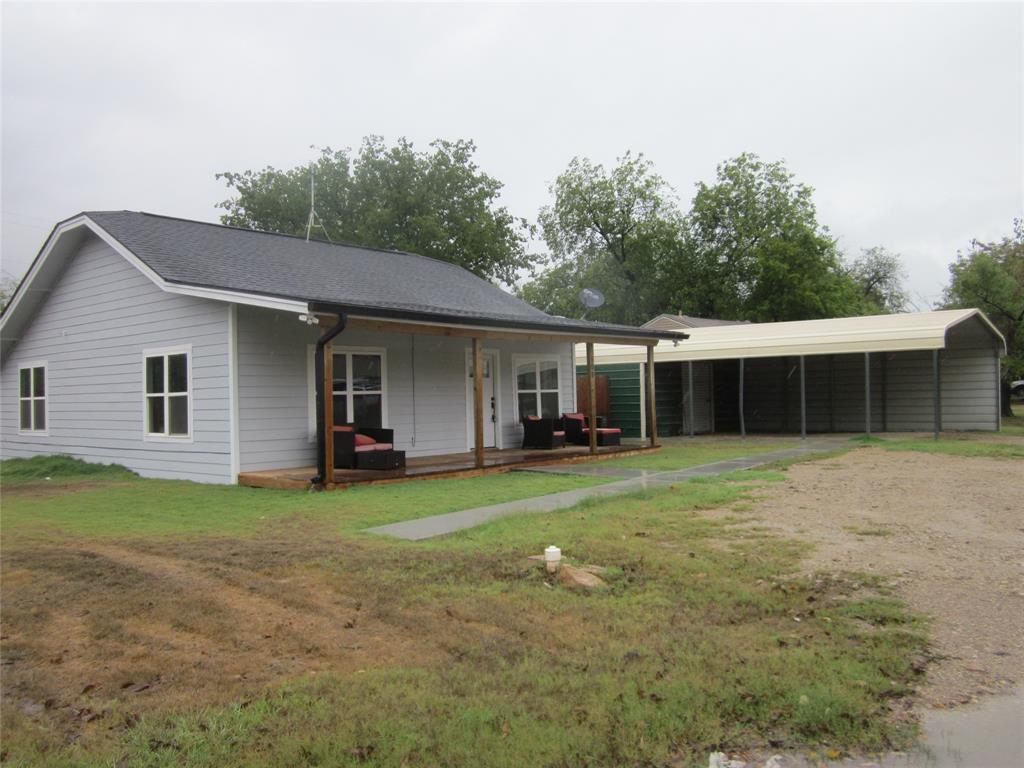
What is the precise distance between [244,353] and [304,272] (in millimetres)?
3068

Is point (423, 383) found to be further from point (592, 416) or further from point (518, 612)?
point (518, 612)

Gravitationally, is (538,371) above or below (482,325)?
below

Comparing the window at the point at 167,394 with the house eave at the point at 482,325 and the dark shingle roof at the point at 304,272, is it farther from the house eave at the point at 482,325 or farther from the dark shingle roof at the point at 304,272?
the house eave at the point at 482,325

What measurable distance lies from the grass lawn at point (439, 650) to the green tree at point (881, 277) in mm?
51715

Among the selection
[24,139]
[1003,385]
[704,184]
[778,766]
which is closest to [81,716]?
[778,766]

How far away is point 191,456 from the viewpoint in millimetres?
12562

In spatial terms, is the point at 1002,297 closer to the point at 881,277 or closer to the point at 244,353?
the point at 881,277

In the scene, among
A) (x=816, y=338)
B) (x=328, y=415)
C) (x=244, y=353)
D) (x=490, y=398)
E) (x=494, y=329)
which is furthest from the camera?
(x=816, y=338)

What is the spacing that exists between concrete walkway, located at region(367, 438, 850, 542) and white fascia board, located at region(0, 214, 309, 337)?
3.71m

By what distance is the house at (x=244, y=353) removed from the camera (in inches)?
469

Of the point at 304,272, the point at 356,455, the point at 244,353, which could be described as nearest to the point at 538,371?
the point at 304,272

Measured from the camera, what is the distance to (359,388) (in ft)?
44.5

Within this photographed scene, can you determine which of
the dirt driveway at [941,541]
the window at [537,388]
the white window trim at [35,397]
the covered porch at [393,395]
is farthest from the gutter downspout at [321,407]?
the white window trim at [35,397]

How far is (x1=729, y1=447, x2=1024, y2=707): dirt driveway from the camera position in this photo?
4.08 meters
